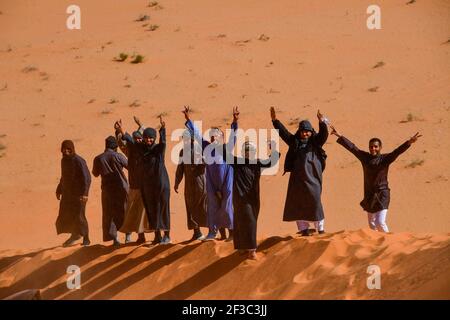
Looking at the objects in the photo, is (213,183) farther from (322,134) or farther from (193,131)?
(322,134)

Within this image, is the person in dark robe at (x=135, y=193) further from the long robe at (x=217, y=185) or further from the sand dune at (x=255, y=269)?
the long robe at (x=217, y=185)

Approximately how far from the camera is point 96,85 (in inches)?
1095

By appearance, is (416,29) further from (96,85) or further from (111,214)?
(111,214)

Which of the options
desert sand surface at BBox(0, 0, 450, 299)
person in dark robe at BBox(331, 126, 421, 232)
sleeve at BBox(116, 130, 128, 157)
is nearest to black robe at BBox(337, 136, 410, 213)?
person in dark robe at BBox(331, 126, 421, 232)

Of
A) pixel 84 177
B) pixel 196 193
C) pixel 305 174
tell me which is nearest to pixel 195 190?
pixel 196 193

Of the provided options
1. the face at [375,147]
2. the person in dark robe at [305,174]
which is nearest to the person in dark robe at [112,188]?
the person in dark robe at [305,174]

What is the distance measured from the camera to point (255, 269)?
10.8 m

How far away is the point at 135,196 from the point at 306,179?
261cm

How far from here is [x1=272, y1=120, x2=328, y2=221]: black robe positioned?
36.7ft

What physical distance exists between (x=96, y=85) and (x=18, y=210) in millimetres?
9923

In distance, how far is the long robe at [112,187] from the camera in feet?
42.4

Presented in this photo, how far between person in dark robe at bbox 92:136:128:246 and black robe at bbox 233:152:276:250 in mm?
2527

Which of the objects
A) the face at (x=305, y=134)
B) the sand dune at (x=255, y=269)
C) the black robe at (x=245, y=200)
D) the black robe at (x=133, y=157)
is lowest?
the sand dune at (x=255, y=269)

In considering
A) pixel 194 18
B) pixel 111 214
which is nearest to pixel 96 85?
pixel 194 18
